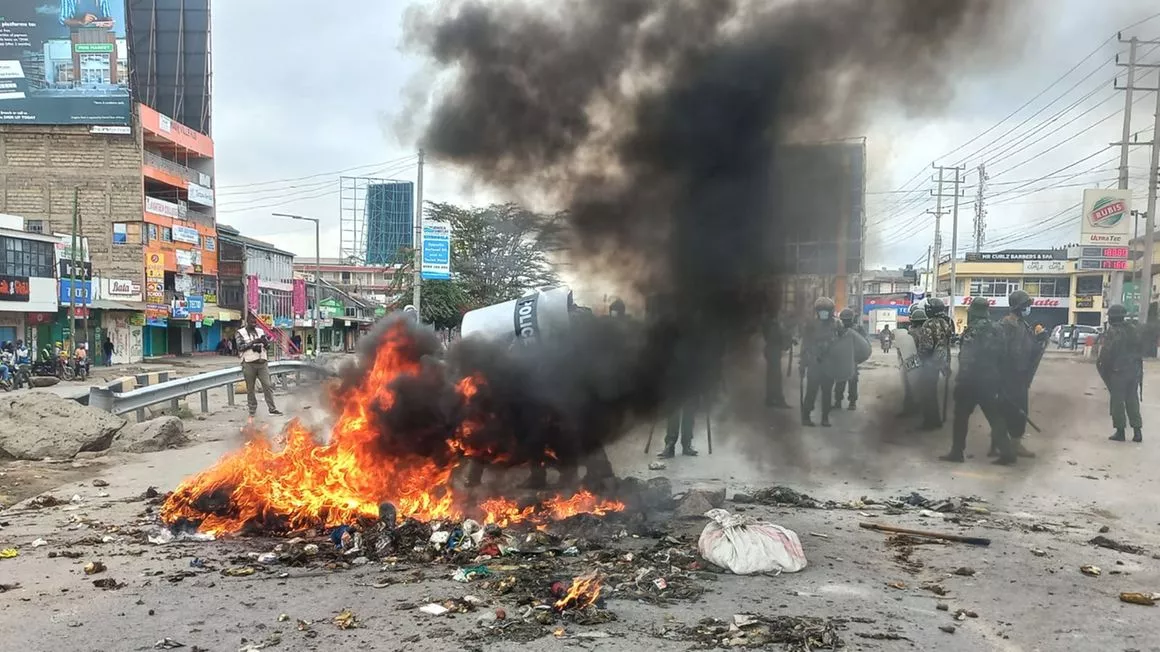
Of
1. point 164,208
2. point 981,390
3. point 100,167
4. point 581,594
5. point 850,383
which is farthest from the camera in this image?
point 164,208

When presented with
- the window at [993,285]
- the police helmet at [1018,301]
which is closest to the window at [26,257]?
the police helmet at [1018,301]

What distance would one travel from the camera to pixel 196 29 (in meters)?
48.1

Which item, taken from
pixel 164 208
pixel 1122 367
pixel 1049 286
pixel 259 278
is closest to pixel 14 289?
pixel 164 208

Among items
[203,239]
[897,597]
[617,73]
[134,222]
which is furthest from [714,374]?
[203,239]

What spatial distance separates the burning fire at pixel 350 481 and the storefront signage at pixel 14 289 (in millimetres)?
26778

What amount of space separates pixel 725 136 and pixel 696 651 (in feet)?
15.0

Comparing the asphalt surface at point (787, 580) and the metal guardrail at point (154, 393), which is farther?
the metal guardrail at point (154, 393)

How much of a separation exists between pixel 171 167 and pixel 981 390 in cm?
4309

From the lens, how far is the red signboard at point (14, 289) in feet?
87.8

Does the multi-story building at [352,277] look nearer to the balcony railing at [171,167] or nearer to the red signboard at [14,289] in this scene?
the balcony railing at [171,167]

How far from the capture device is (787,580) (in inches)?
171

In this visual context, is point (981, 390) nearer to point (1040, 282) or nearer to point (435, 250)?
point (435, 250)

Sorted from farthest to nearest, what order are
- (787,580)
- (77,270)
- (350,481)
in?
1. (77,270)
2. (350,481)
3. (787,580)

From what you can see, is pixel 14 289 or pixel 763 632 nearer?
pixel 763 632
